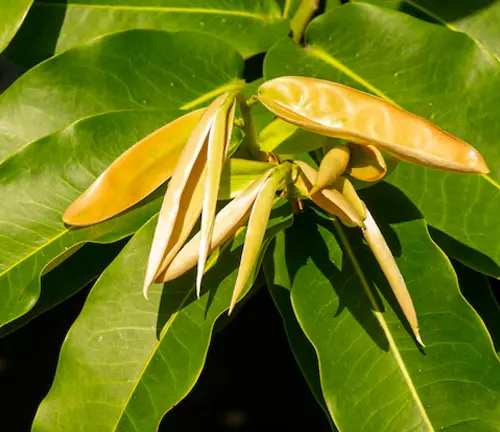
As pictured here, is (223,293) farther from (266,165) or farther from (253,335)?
(253,335)

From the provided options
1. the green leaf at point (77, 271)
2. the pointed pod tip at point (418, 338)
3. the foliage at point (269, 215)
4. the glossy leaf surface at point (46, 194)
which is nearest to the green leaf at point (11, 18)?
the foliage at point (269, 215)

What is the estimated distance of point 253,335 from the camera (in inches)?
65.7

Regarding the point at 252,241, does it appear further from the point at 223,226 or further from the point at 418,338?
the point at 418,338

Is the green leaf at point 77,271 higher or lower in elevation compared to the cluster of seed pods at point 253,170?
lower

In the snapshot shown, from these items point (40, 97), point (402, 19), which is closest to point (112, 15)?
point (40, 97)

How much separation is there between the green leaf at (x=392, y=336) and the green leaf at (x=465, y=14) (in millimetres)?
250

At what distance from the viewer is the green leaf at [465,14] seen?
0.91 meters

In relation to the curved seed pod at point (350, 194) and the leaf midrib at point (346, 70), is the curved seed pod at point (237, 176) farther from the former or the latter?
the leaf midrib at point (346, 70)

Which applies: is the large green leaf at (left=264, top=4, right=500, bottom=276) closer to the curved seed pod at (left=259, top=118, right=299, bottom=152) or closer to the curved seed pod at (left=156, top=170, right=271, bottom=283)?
the curved seed pod at (left=259, top=118, right=299, bottom=152)

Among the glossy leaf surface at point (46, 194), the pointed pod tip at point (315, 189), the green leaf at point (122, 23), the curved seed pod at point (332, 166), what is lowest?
the glossy leaf surface at point (46, 194)

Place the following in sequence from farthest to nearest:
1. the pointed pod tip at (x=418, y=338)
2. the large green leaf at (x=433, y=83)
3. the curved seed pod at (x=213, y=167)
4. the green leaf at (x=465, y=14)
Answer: the green leaf at (x=465, y=14), the large green leaf at (x=433, y=83), the pointed pod tip at (x=418, y=338), the curved seed pod at (x=213, y=167)

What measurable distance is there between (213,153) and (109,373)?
30 centimetres

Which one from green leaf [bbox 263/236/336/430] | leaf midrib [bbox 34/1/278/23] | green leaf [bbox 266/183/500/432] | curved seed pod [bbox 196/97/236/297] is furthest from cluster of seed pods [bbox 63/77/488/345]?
leaf midrib [bbox 34/1/278/23]

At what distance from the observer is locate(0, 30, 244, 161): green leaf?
0.86 m
